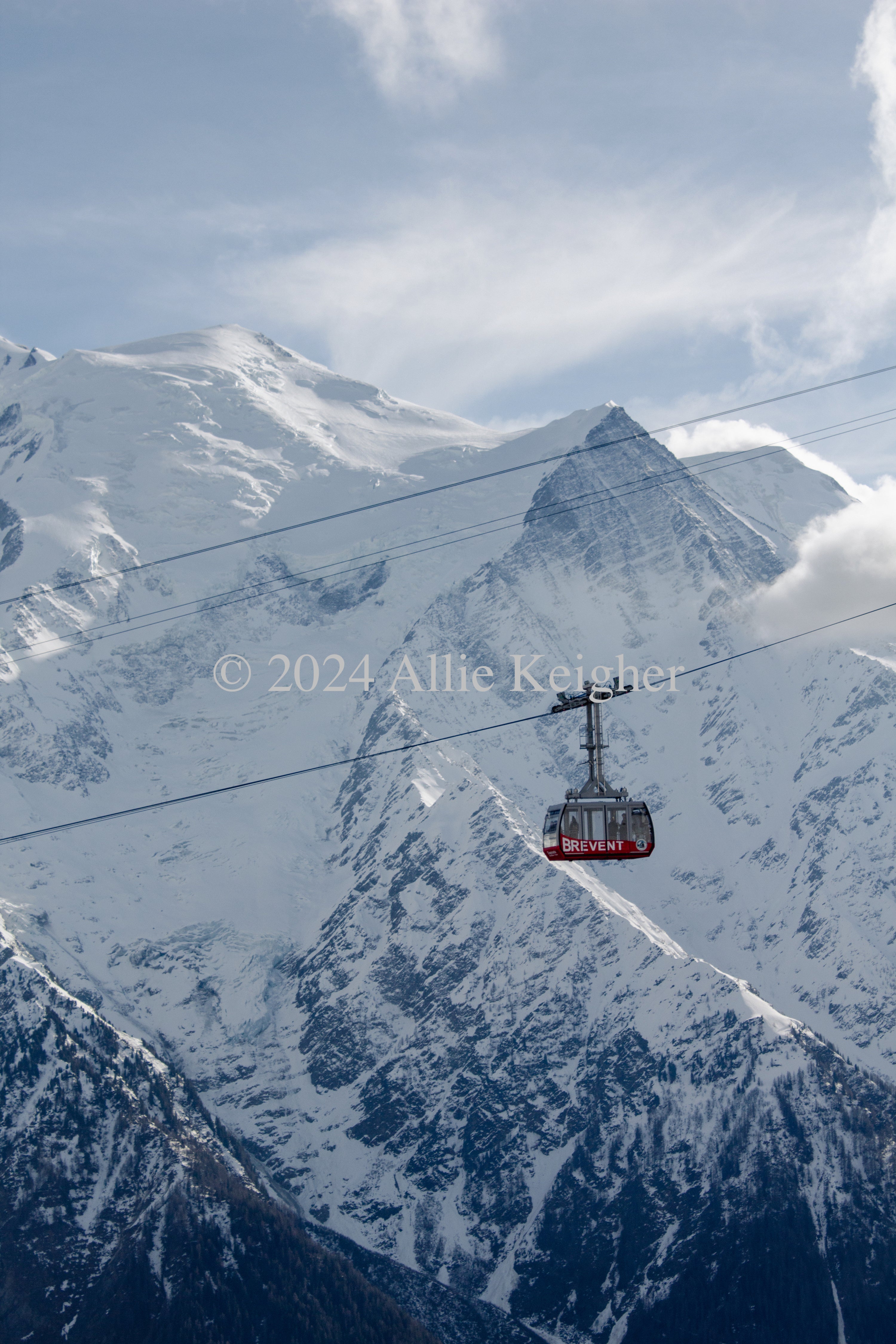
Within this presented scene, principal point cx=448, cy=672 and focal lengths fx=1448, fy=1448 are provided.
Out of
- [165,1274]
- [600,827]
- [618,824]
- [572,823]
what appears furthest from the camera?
[165,1274]

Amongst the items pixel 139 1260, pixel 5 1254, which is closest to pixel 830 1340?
pixel 139 1260

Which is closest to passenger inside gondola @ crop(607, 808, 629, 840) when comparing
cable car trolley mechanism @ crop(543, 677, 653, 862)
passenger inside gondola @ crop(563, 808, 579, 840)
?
cable car trolley mechanism @ crop(543, 677, 653, 862)

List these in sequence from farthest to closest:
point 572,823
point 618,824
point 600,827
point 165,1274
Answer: point 165,1274
point 572,823
point 600,827
point 618,824

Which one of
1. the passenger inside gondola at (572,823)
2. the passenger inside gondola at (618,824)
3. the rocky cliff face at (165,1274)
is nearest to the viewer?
the passenger inside gondola at (618,824)

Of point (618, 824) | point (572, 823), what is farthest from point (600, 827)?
point (572, 823)

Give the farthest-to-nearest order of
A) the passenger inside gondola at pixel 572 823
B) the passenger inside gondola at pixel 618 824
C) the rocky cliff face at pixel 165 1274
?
the rocky cliff face at pixel 165 1274
the passenger inside gondola at pixel 572 823
the passenger inside gondola at pixel 618 824

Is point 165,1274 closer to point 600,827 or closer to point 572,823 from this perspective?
point 572,823

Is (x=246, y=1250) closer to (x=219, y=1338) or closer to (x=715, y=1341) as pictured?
(x=219, y=1338)

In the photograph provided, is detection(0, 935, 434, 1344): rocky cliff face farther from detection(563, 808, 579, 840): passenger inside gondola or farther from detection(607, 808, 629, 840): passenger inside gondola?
detection(607, 808, 629, 840): passenger inside gondola

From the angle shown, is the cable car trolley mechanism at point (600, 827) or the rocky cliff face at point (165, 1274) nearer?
the cable car trolley mechanism at point (600, 827)

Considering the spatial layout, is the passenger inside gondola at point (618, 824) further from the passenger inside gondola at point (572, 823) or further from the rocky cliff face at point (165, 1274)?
the rocky cliff face at point (165, 1274)

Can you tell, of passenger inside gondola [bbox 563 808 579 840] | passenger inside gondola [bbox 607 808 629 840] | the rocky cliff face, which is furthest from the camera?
the rocky cliff face

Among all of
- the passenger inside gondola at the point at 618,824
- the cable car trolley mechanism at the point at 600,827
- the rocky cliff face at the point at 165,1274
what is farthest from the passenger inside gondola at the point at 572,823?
the rocky cliff face at the point at 165,1274
